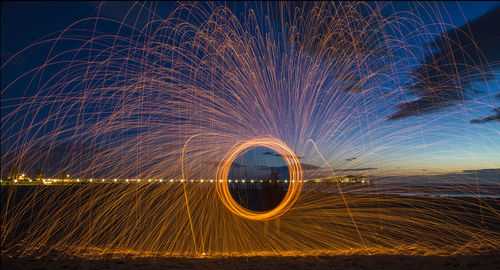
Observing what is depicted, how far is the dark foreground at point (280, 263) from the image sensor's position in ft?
19.6

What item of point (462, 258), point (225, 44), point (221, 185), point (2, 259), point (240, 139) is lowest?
point (462, 258)

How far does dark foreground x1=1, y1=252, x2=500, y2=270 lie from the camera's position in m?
5.98

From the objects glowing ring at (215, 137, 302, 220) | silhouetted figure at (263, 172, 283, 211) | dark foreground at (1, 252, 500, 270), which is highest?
glowing ring at (215, 137, 302, 220)

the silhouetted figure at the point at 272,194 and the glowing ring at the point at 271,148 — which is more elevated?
the glowing ring at the point at 271,148

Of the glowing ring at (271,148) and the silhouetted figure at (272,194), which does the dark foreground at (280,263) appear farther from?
the silhouetted figure at (272,194)

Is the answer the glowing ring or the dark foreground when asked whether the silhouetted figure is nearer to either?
the glowing ring

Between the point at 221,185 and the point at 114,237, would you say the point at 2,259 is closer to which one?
the point at 114,237

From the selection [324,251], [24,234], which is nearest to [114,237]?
[24,234]

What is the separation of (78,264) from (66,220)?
25.9 ft

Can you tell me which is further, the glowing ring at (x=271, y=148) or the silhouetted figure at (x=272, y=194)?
the silhouetted figure at (x=272, y=194)

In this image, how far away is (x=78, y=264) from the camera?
19.8 ft

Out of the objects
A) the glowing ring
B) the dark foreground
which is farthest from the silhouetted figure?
the dark foreground

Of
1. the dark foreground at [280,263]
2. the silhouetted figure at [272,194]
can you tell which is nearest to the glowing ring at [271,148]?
the silhouetted figure at [272,194]

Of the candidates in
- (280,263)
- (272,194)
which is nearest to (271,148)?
(272,194)
